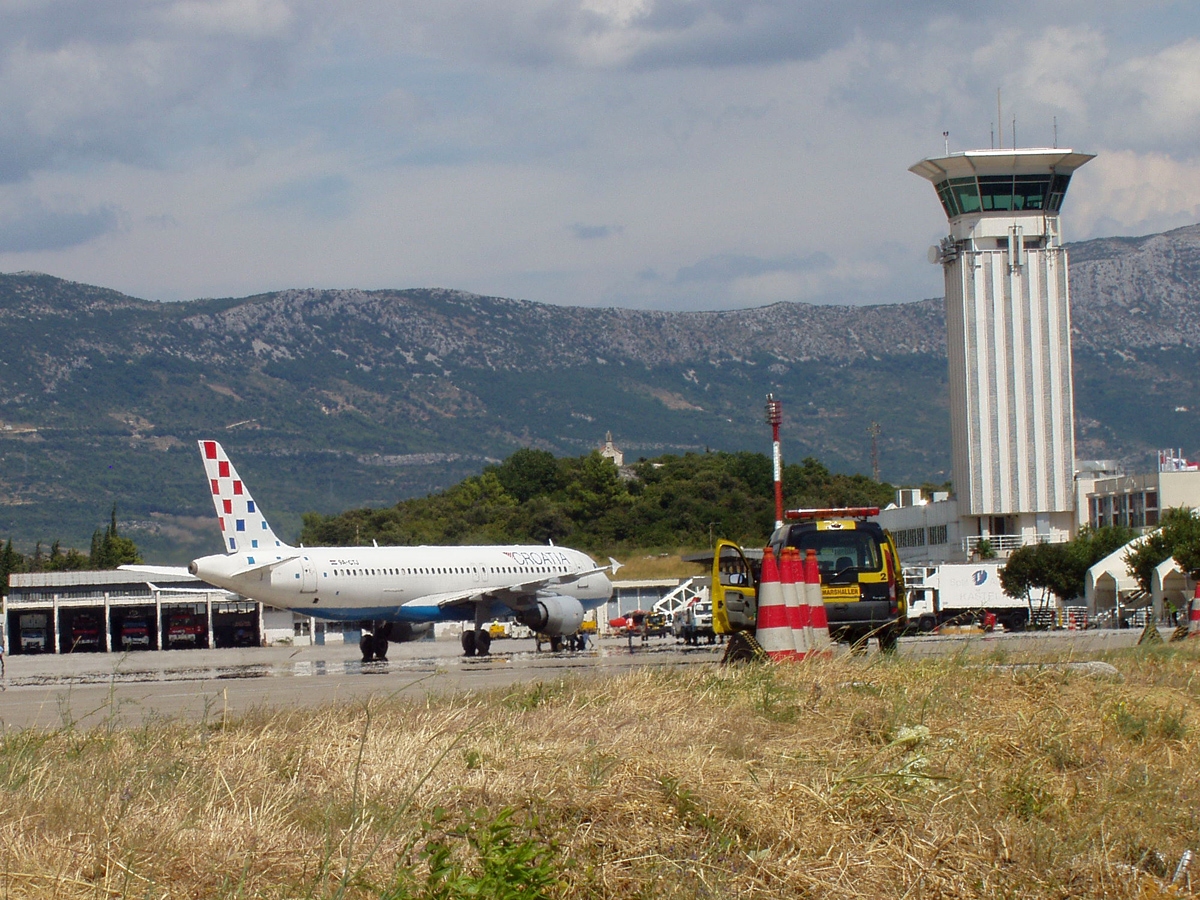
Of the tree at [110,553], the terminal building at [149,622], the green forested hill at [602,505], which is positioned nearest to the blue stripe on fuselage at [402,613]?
the terminal building at [149,622]

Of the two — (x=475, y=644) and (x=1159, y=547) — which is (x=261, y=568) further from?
(x=1159, y=547)

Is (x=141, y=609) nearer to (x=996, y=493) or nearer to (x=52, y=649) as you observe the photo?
(x=52, y=649)

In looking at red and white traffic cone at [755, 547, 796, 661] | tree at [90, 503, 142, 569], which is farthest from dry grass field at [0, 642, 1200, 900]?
tree at [90, 503, 142, 569]

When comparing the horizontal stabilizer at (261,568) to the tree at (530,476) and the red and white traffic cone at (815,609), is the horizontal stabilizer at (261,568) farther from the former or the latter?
the tree at (530,476)

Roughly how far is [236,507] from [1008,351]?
5742 cm

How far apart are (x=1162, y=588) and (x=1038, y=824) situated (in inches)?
1836

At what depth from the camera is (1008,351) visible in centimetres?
8119

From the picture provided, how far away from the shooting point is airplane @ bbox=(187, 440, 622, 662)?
118 ft

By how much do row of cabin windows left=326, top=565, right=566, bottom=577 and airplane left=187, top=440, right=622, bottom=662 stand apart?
0.13ft

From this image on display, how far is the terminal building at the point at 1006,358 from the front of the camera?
7856cm

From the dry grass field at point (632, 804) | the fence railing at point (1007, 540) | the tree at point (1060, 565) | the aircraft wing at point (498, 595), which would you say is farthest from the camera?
the fence railing at point (1007, 540)

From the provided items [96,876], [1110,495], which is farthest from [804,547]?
[1110,495]

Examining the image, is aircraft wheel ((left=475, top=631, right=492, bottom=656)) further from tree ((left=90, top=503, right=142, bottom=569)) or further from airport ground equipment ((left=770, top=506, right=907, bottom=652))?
tree ((left=90, top=503, right=142, bottom=569))

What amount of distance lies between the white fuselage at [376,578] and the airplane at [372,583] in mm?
28
